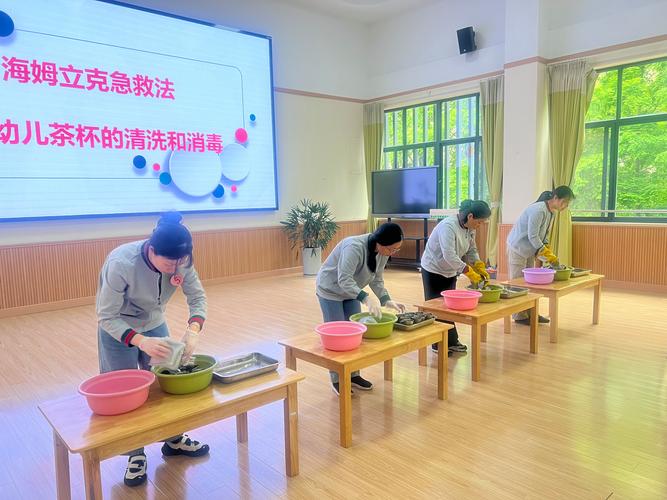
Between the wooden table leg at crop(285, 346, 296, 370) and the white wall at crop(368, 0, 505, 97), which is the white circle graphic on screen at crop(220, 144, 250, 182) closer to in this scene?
the white wall at crop(368, 0, 505, 97)

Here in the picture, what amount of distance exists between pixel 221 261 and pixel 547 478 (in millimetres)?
5707

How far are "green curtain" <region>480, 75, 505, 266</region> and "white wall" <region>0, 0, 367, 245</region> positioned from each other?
2536 millimetres

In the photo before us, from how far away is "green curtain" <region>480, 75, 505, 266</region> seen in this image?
6898 millimetres

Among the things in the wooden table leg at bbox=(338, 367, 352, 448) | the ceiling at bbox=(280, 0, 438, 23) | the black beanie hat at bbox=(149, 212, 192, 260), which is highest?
the ceiling at bbox=(280, 0, 438, 23)

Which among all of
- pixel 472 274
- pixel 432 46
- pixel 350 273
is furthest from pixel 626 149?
pixel 350 273

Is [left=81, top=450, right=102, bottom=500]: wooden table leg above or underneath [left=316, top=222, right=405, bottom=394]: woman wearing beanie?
underneath

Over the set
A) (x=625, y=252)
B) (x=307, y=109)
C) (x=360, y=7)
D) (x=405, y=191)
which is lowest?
(x=625, y=252)

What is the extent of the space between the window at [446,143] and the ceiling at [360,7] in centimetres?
158

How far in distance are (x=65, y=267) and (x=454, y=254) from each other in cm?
459

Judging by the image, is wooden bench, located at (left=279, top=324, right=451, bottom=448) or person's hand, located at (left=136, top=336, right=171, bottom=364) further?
wooden bench, located at (left=279, top=324, right=451, bottom=448)

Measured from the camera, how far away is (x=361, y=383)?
10.3ft

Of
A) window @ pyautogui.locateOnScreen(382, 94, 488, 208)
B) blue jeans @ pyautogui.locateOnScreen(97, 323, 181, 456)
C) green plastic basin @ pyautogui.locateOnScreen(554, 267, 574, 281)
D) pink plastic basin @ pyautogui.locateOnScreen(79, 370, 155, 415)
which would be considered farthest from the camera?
window @ pyautogui.locateOnScreen(382, 94, 488, 208)

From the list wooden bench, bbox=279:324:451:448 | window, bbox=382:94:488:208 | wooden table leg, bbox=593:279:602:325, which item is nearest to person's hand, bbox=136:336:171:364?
wooden bench, bbox=279:324:451:448

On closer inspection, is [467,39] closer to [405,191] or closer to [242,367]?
[405,191]
